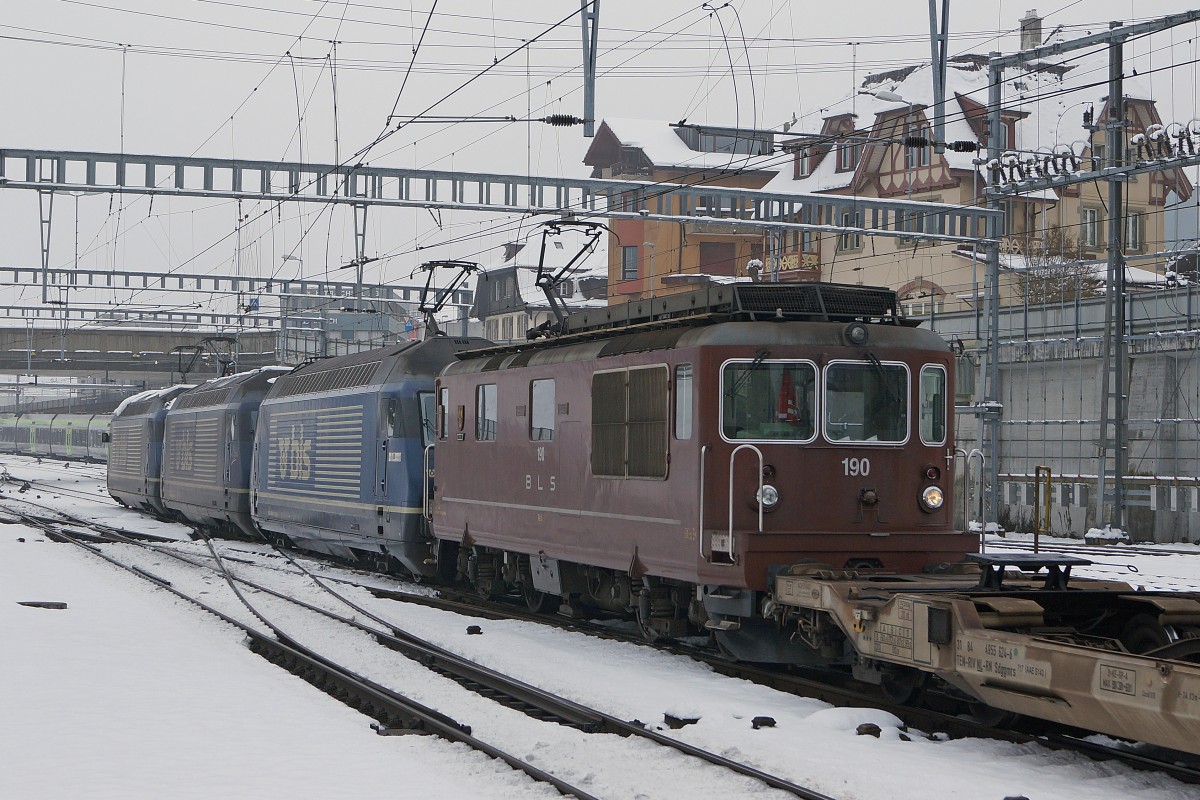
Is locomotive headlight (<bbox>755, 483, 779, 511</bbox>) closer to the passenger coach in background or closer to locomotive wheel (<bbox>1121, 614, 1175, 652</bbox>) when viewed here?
locomotive wheel (<bbox>1121, 614, 1175, 652</bbox>)

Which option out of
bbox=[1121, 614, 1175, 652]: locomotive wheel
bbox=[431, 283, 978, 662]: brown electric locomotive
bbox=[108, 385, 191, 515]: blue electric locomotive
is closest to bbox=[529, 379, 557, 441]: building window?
bbox=[431, 283, 978, 662]: brown electric locomotive

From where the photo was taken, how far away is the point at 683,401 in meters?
13.2

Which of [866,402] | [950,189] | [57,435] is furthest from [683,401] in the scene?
[57,435]

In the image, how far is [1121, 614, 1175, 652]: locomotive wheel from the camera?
10023 mm

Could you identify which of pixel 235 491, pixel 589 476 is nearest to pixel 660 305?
pixel 589 476

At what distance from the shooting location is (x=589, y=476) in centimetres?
1521

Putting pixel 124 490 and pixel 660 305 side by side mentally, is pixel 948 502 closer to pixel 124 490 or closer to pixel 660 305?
pixel 660 305

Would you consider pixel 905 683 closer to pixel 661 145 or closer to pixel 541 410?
pixel 541 410

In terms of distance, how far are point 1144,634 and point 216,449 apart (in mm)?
25562

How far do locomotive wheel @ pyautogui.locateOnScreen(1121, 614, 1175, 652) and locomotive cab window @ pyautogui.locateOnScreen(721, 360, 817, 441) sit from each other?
336 centimetres

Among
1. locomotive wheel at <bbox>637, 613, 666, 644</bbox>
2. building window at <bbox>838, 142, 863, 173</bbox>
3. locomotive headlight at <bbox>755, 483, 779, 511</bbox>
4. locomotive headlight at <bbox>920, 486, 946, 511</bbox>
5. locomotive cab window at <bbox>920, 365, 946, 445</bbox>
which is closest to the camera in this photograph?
locomotive headlight at <bbox>755, 483, 779, 511</bbox>

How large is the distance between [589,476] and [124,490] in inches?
1293

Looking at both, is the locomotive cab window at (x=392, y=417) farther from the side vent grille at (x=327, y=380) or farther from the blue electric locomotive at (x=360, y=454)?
the side vent grille at (x=327, y=380)

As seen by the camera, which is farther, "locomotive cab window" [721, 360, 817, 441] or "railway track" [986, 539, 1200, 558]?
"railway track" [986, 539, 1200, 558]
